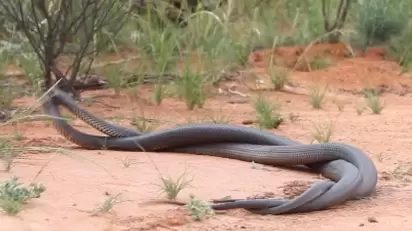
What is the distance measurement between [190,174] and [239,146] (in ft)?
2.81

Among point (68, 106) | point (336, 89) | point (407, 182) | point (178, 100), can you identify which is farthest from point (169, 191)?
point (336, 89)

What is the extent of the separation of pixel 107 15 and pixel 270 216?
4.13 meters

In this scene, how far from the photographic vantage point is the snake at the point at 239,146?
17.0ft

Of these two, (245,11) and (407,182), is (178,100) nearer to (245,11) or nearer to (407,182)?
(407,182)

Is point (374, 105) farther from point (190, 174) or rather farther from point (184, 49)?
point (190, 174)

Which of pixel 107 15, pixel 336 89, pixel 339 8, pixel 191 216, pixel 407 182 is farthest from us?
pixel 339 8

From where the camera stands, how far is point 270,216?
4461mm

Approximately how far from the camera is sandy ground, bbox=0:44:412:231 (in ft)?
13.5

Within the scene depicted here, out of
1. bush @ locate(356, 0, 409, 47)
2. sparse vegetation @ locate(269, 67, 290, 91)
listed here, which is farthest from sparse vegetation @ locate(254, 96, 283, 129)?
bush @ locate(356, 0, 409, 47)

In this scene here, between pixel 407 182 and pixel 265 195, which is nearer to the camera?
pixel 265 195

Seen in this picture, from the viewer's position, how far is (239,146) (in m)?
6.00

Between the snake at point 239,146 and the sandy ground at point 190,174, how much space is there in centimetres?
9

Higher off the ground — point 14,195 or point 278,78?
point 14,195

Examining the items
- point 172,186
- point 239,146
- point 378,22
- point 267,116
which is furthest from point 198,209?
point 378,22
